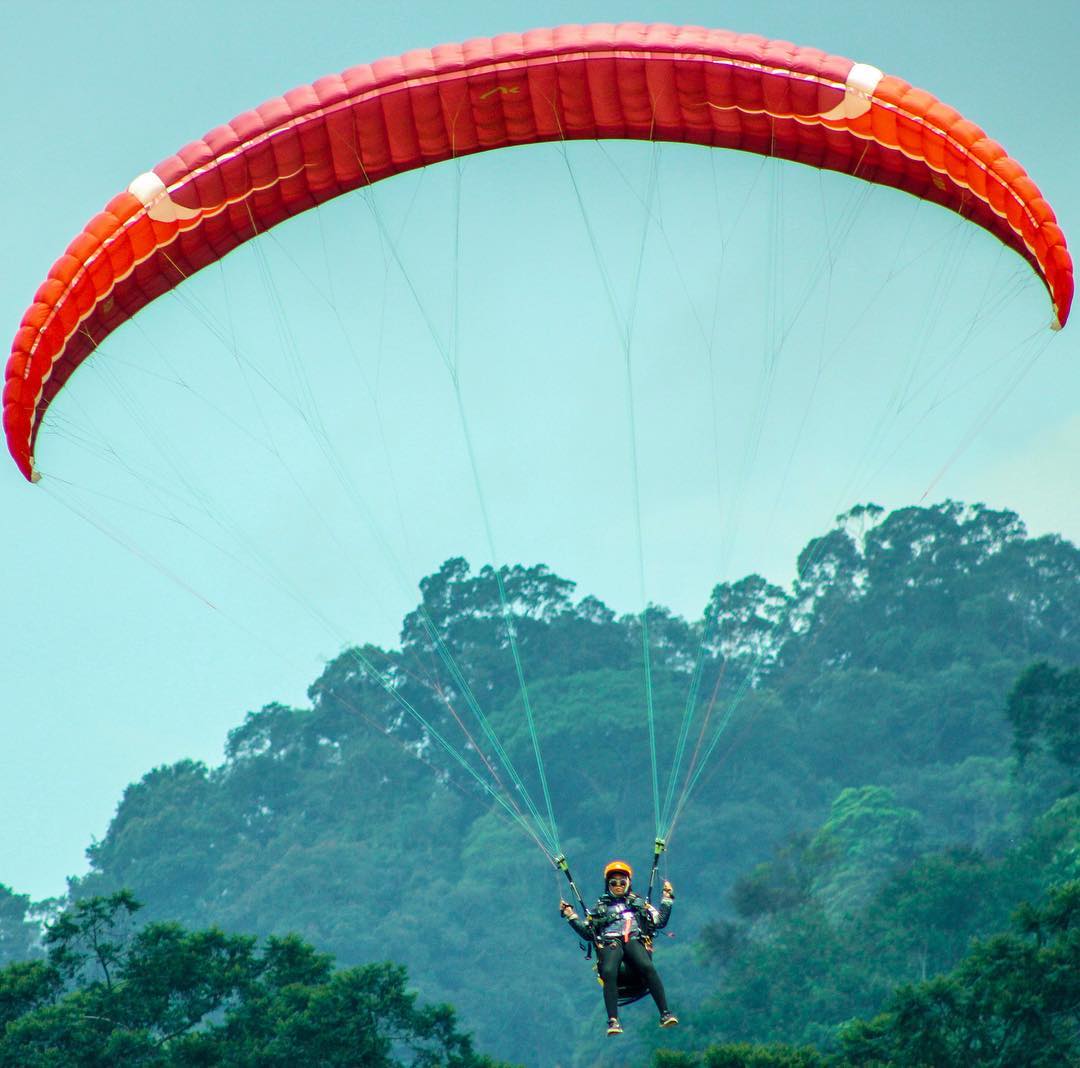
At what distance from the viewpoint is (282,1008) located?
133ft

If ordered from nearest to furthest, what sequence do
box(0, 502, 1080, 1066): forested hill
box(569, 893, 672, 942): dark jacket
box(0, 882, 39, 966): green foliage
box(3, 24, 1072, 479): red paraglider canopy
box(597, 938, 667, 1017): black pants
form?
box(597, 938, 667, 1017): black pants → box(569, 893, 672, 942): dark jacket → box(3, 24, 1072, 479): red paraglider canopy → box(0, 502, 1080, 1066): forested hill → box(0, 882, 39, 966): green foliage

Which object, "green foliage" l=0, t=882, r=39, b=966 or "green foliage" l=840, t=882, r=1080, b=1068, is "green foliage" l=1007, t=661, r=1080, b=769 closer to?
"green foliage" l=840, t=882, r=1080, b=1068

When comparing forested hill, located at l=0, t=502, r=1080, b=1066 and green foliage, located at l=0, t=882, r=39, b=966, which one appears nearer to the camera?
forested hill, located at l=0, t=502, r=1080, b=1066

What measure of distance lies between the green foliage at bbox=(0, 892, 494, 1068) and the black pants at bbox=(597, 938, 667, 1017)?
20170 mm

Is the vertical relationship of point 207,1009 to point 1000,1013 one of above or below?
above

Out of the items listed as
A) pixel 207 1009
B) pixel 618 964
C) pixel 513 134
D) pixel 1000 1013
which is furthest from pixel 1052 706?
pixel 618 964

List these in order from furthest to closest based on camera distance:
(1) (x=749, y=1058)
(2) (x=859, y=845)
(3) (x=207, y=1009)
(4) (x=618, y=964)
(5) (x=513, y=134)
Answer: (2) (x=859, y=845), (3) (x=207, y=1009), (1) (x=749, y=1058), (5) (x=513, y=134), (4) (x=618, y=964)

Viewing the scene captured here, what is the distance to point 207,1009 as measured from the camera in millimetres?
42750

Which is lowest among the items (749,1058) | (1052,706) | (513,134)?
(749,1058)

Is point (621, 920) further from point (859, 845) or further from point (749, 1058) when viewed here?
point (859, 845)

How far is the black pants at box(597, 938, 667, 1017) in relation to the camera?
19812 millimetres

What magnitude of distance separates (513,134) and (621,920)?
8.48 meters

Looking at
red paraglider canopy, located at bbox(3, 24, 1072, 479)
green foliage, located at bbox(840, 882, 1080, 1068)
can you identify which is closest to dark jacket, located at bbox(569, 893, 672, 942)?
red paraglider canopy, located at bbox(3, 24, 1072, 479)

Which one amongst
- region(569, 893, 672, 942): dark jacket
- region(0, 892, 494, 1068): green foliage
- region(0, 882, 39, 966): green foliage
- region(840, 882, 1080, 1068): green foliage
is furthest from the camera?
region(0, 882, 39, 966): green foliage
